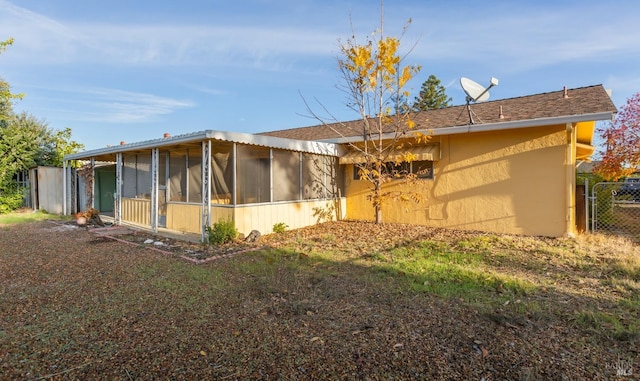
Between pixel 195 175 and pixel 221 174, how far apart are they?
1336mm

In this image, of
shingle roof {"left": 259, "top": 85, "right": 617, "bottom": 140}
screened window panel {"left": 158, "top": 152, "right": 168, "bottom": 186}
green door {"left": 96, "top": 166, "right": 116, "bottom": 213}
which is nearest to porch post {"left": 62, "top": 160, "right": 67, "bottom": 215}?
green door {"left": 96, "top": 166, "right": 116, "bottom": 213}

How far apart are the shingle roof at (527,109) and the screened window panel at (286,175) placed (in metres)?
2.91

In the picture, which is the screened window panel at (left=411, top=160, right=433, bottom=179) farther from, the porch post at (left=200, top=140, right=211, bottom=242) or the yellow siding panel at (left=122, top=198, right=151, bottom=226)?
the yellow siding panel at (left=122, top=198, right=151, bottom=226)

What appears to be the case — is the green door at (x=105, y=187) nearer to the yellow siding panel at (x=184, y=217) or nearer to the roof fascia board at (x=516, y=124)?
the yellow siding panel at (x=184, y=217)

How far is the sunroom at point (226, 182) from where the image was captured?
8.46 m

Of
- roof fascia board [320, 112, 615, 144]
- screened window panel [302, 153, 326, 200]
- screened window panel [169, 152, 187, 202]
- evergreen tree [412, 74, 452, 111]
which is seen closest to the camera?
roof fascia board [320, 112, 615, 144]

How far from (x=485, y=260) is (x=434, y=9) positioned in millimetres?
8648

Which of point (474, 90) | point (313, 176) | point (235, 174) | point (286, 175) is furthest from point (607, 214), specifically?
point (235, 174)

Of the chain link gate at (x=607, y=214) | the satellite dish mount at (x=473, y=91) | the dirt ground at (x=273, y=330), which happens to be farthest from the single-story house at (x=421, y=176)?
the dirt ground at (x=273, y=330)

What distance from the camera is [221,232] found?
8.04m

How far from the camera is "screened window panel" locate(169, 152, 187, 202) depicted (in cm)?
983

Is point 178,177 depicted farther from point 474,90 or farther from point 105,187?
point 474,90

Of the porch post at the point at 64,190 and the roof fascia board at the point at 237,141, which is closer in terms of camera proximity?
the roof fascia board at the point at 237,141

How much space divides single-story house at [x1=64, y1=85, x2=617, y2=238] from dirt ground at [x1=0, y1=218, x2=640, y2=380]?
3317mm
